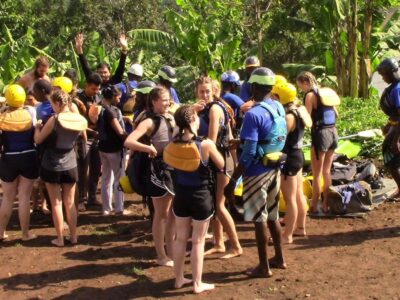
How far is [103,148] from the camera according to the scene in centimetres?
774

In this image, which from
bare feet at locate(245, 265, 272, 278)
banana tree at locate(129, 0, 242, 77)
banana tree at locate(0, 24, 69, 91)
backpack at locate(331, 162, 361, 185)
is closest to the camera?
bare feet at locate(245, 265, 272, 278)

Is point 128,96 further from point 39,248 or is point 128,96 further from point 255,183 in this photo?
point 255,183

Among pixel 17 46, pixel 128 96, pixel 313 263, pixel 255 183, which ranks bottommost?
pixel 313 263

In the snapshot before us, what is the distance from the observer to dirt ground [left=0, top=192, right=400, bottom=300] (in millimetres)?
5527

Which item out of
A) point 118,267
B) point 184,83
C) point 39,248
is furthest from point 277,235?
point 184,83

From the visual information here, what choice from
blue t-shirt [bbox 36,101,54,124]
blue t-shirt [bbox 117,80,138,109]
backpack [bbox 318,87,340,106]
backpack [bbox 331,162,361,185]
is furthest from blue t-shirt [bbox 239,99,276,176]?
blue t-shirt [bbox 117,80,138,109]

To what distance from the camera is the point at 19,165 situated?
6711mm

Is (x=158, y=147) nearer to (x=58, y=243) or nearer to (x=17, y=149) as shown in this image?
(x=17, y=149)

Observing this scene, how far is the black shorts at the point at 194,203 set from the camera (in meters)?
5.26

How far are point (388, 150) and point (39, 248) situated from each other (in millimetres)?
4178

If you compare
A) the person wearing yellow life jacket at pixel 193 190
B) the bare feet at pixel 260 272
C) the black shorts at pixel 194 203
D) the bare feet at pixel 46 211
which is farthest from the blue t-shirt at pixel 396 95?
the bare feet at pixel 46 211

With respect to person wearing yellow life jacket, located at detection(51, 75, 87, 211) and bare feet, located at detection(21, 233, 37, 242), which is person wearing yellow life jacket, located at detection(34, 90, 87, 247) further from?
person wearing yellow life jacket, located at detection(51, 75, 87, 211)

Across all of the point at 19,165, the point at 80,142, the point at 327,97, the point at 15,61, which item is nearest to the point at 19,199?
the point at 19,165

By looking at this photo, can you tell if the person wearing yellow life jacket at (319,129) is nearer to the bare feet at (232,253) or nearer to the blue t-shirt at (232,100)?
the blue t-shirt at (232,100)
